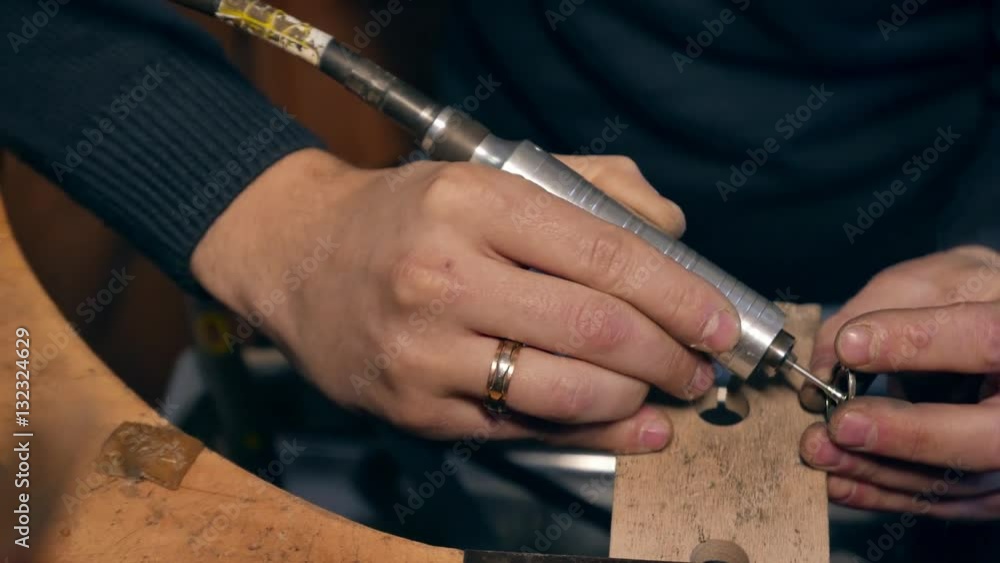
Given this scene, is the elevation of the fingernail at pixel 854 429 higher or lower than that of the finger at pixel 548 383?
higher

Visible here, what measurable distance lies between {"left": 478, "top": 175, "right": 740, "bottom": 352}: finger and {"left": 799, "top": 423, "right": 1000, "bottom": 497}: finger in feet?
0.28

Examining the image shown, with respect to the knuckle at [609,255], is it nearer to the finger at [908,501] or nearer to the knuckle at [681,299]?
the knuckle at [681,299]

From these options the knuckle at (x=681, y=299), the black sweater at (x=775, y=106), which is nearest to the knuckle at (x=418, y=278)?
the knuckle at (x=681, y=299)

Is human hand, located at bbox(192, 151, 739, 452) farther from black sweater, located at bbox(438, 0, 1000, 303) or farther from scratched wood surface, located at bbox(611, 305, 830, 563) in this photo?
black sweater, located at bbox(438, 0, 1000, 303)

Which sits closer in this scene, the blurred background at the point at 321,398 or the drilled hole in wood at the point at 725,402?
the drilled hole in wood at the point at 725,402

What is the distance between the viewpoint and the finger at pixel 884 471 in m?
0.58

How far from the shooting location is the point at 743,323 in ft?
1.90

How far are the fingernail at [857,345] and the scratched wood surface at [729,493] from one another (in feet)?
0.19

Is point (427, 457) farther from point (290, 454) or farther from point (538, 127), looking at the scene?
point (538, 127)

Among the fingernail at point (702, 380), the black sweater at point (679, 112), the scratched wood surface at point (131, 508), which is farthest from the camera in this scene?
the black sweater at point (679, 112)

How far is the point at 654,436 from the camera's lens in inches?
23.6

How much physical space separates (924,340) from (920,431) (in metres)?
0.06

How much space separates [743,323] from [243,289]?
14.3 inches

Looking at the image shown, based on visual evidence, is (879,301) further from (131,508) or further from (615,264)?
(131,508)
